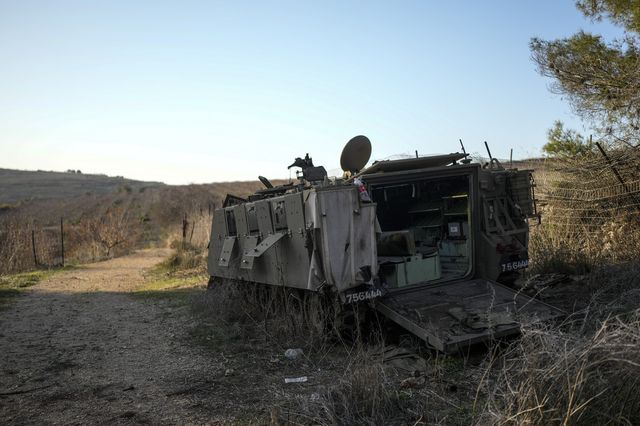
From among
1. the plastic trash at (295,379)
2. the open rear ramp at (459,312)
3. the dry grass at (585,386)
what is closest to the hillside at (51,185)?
the open rear ramp at (459,312)

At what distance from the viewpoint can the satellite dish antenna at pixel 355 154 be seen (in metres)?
9.12

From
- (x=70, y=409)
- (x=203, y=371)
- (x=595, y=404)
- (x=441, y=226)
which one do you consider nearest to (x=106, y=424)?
(x=70, y=409)

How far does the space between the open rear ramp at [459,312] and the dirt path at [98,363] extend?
93.9 inches

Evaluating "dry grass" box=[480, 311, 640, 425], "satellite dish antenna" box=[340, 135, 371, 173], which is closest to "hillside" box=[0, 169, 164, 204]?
"satellite dish antenna" box=[340, 135, 371, 173]

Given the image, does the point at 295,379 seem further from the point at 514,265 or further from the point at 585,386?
the point at 514,265

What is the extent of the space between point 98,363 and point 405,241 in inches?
172

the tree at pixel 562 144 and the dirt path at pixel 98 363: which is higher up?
the tree at pixel 562 144

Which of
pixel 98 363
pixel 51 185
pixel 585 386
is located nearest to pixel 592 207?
pixel 585 386

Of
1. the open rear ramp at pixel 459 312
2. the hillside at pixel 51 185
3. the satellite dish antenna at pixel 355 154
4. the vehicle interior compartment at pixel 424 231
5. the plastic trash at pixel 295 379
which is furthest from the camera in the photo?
the hillside at pixel 51 185

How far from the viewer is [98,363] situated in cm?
733

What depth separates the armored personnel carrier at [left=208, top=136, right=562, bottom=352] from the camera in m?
7.05

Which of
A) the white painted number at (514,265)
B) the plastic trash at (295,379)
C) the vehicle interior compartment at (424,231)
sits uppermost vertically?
the vehicle interior compartment at (424,231)

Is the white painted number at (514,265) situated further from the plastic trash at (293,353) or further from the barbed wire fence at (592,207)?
the plastic trash at (293,353)

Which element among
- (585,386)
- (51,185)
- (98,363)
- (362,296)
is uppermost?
(51,185)
